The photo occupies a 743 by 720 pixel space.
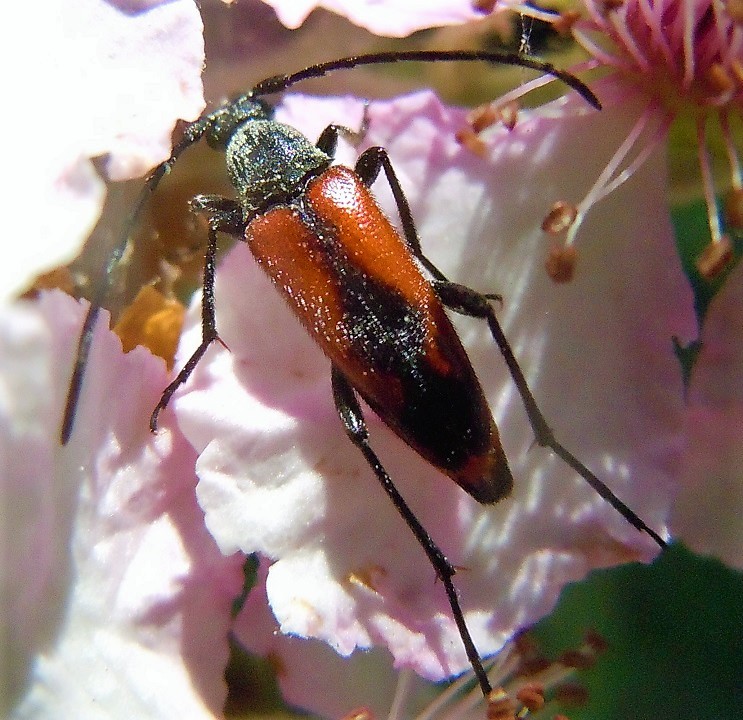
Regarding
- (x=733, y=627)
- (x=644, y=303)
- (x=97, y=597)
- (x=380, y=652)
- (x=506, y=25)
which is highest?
(x=506, y=25)

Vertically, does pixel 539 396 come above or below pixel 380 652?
above

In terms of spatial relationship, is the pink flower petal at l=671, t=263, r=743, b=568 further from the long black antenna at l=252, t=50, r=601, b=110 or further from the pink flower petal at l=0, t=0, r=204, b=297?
the pink flower petal at l=0, t=0, r=204, b=297

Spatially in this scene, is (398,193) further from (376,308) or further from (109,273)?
(109,273)

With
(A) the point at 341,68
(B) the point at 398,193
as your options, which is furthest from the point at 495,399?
(A) the point at 341,68

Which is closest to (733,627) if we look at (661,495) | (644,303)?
(661,495)

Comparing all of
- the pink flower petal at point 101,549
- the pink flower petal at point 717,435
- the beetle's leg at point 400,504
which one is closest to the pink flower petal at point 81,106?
the pink flower petal at point 101,549

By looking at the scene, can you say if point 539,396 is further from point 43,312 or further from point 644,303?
point 43,312
